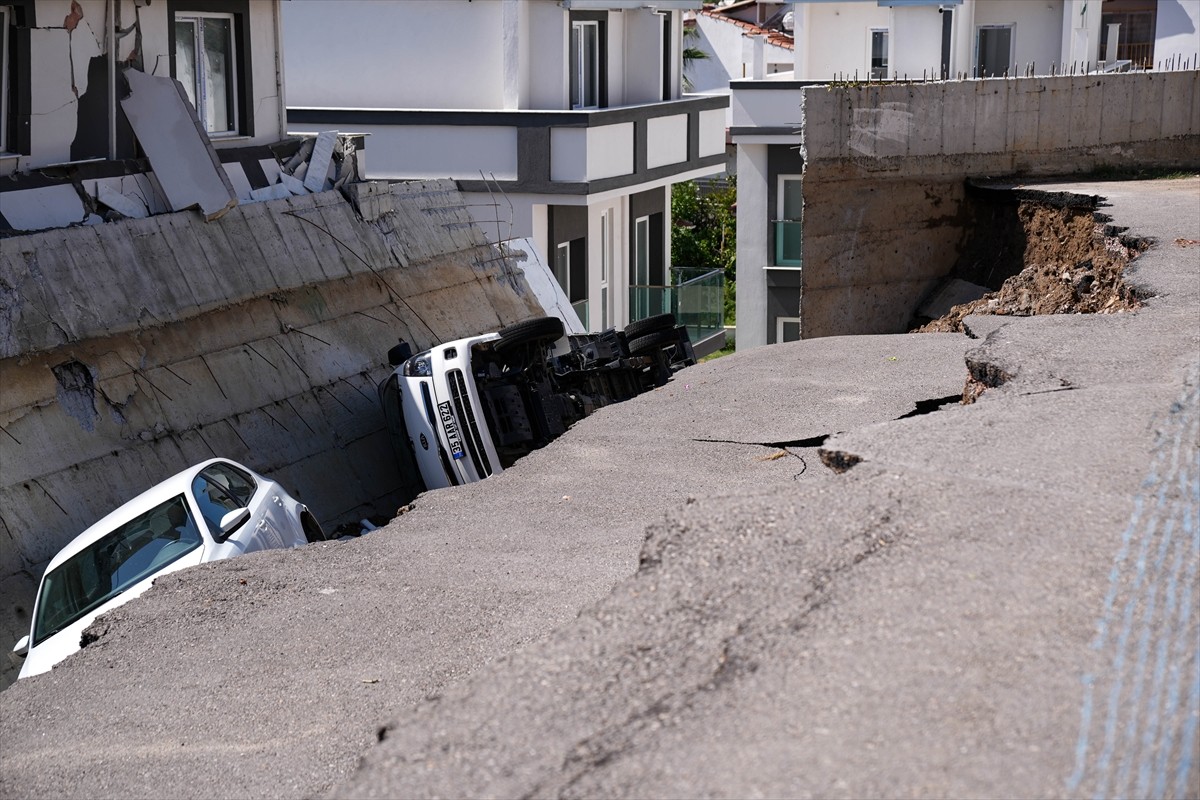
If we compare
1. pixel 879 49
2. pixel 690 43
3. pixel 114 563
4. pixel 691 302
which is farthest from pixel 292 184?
pixel 690 43

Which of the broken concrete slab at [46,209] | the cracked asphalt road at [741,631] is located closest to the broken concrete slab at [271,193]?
the broken concrete slab at [46,209]

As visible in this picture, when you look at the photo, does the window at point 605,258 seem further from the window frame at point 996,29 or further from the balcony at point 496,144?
the window frame at point 996,29

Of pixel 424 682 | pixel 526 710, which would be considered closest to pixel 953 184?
pixel 424 682

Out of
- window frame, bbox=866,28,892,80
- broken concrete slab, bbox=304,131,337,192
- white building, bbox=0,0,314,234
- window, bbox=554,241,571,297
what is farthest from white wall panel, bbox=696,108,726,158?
white building, bbox=0,0,314,234

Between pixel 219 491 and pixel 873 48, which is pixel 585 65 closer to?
pixel 873 48

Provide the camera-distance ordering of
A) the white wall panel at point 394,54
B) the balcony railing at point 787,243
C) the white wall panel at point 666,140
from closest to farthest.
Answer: the white wall panel at point 394,54
the white wall panel at point 666,140
the balcony railing at point 787,243

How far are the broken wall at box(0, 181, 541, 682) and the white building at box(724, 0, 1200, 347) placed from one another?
29.5 feet

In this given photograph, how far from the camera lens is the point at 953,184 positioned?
15906 millimetres

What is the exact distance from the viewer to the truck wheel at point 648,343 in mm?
13055

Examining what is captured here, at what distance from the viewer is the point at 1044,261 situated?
46.1 feet

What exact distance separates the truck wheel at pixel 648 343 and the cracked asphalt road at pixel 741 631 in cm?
342

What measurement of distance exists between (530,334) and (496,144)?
10115mm

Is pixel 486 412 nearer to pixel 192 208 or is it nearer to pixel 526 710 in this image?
pixel 192 208

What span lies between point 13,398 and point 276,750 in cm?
643
